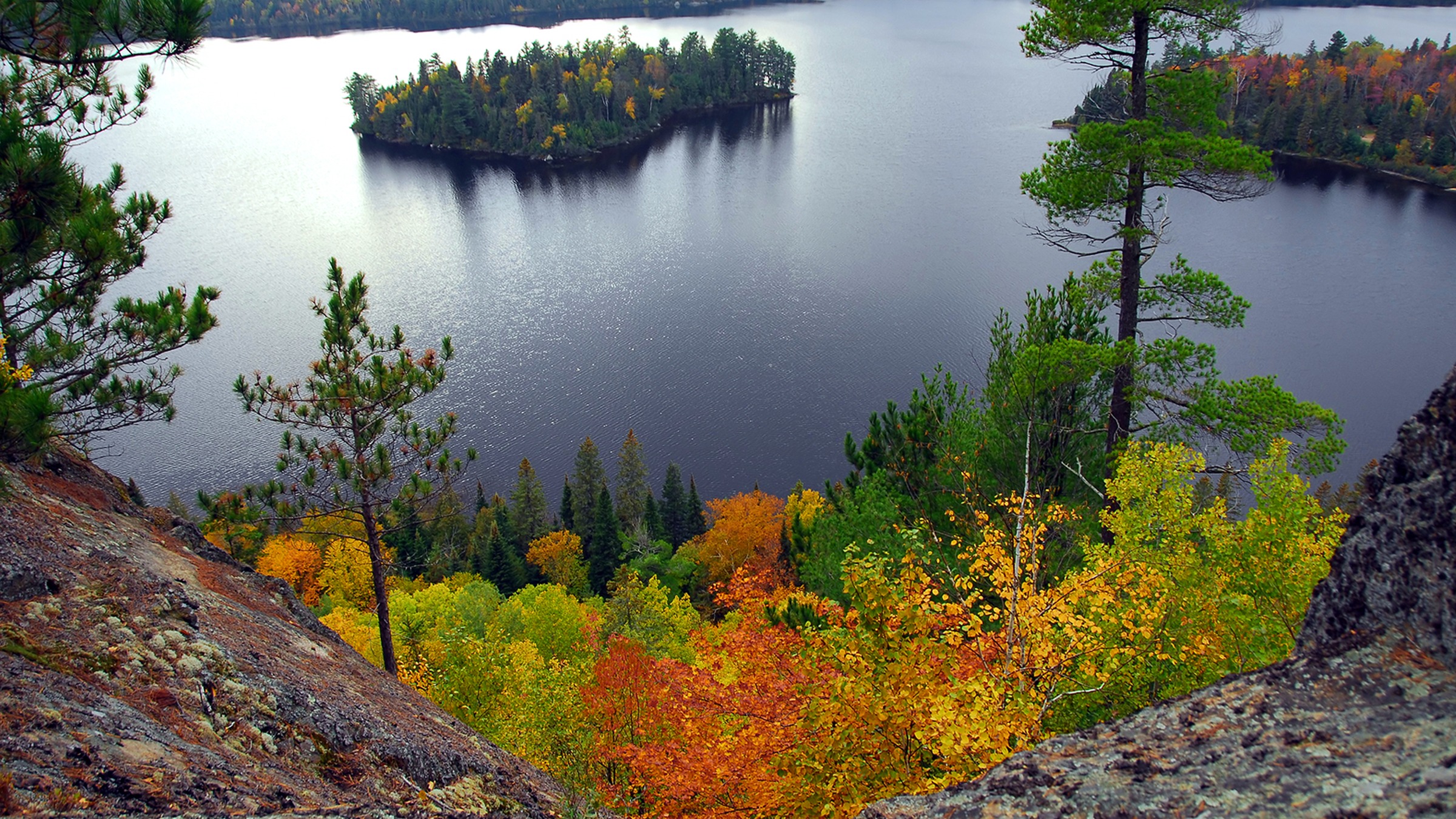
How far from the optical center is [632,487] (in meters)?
53.5

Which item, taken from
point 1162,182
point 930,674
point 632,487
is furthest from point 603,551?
point 930,674

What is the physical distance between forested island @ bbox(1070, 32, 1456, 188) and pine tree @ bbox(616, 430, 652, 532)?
2802 inches

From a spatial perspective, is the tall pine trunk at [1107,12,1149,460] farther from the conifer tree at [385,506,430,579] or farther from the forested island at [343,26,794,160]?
the forested island at [343,26,794,160]

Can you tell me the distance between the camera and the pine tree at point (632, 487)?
2085 inches

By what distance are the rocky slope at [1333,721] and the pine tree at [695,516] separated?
46.1 meters

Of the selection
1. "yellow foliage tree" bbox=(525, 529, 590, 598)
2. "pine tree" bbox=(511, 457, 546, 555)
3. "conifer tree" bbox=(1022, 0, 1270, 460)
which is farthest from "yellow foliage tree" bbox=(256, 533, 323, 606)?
"conifer tree" bbox=(1022, 0, 1270, 460)

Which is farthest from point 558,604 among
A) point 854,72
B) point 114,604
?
point 854,72

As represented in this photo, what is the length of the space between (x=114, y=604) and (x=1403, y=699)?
40.0ft

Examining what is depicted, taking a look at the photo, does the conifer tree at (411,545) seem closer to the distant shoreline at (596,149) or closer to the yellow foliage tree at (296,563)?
the yellow foliage tree at (296,563)

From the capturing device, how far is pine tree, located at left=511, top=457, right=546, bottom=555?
5238 centimetres

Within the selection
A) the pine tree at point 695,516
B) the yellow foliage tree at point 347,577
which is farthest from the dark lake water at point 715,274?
the yellow foliage tree at point 347,577

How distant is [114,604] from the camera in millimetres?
9797

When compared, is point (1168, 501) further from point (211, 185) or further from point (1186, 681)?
point (211, 185)

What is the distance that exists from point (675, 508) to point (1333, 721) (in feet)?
157
